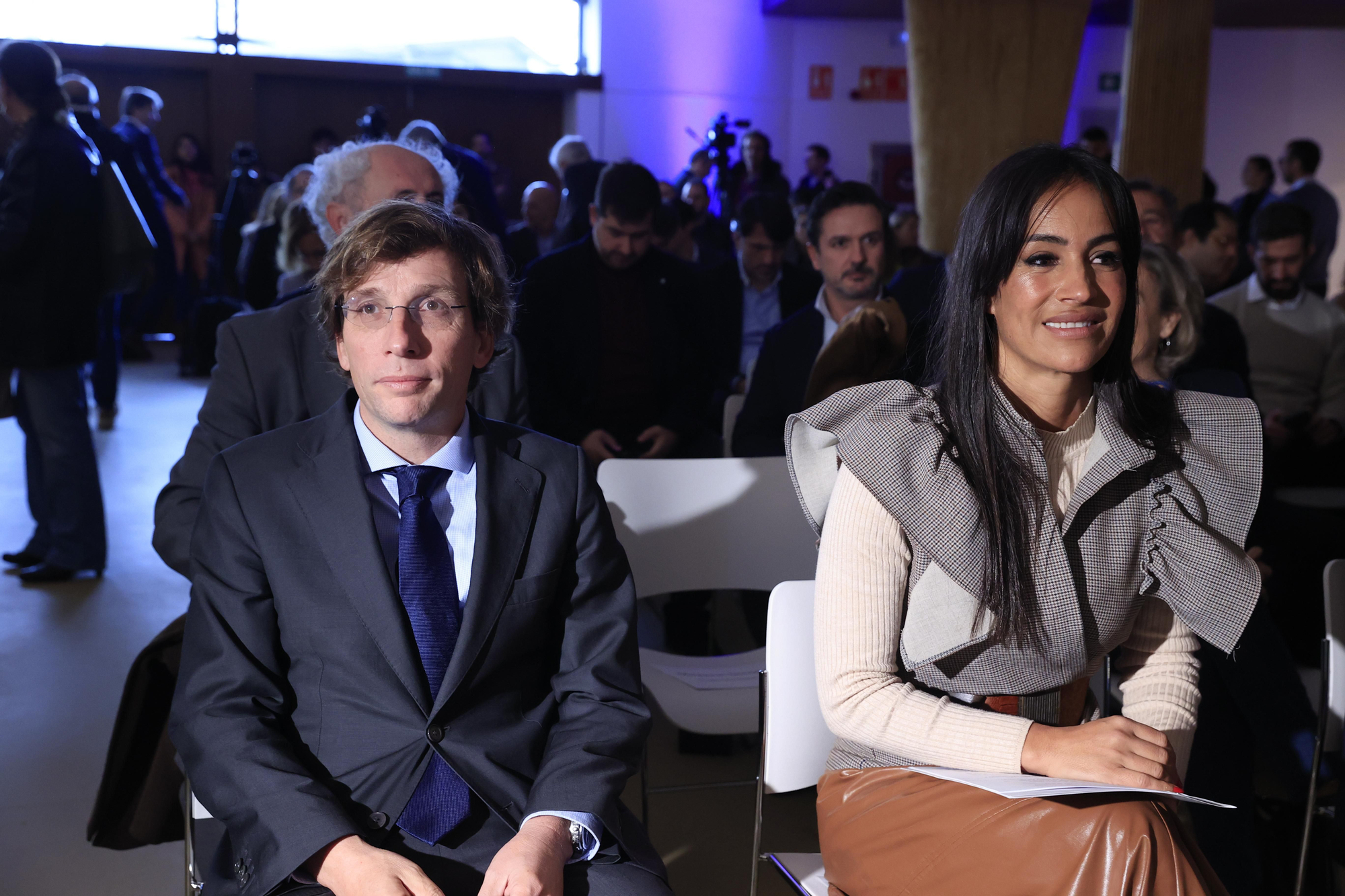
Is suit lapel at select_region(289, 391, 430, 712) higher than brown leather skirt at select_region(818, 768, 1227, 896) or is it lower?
higher

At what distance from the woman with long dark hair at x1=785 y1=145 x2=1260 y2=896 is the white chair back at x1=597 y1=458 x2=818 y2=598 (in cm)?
90

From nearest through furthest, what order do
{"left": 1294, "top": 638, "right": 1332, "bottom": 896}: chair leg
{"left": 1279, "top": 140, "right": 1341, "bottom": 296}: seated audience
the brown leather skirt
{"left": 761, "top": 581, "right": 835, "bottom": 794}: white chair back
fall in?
the brown leather skirt < {"left": 761, "top": 581, "right": 835, "bottom": 794}: white chair back < {"left": 1294, "top": 638, "right": 1332, "bottom": 896}: chair leg < {"left": 1279, "top": 140, "right": 1341, "bottom": 296}: seated audience

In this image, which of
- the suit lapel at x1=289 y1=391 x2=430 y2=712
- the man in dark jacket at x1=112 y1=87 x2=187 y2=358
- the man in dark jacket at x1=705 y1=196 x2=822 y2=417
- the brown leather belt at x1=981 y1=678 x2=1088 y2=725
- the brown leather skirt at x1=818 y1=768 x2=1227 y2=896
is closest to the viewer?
the brown leather skirt at x1=818 y1=768 x2=1227 y2=896

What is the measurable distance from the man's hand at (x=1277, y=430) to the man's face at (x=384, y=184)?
2.82 m

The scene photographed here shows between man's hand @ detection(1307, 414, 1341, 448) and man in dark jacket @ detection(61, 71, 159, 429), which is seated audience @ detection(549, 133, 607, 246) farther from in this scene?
man's hand @ detection(1307, 414, 1341, 448)

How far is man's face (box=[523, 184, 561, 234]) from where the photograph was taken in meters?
7.35

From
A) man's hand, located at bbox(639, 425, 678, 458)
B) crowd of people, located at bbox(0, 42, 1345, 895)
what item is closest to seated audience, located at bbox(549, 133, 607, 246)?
man's hand, located at bbox(639, 425, 678, 458)

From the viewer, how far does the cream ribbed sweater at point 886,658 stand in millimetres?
1508

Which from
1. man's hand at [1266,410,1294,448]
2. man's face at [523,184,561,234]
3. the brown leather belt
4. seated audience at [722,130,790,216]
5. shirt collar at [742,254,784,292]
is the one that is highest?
seated audience at [722,130,790,216]

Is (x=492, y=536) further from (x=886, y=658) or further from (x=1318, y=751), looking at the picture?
(x=1318, y=751)

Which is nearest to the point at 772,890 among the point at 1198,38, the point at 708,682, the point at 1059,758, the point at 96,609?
the point at 708,682

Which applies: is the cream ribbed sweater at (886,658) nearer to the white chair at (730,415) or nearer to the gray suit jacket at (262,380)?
the gray suit jacket at (262,380)

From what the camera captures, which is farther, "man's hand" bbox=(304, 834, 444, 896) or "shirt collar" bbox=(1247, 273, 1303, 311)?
"shirt collar" bbox=(1247, 273, 1303, 311)

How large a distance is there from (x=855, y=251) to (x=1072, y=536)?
1.95m
